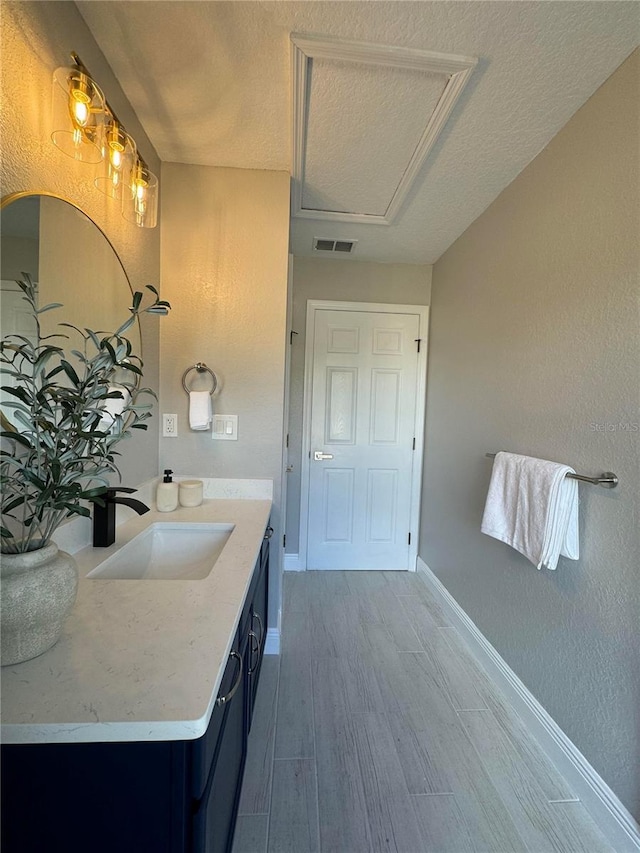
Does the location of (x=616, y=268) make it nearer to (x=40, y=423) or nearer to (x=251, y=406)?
(x=251, y=406)

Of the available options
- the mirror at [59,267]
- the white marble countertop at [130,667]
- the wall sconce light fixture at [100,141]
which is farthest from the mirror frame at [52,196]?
the white marble countertop at [130,667]

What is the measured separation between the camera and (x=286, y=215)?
1662mm

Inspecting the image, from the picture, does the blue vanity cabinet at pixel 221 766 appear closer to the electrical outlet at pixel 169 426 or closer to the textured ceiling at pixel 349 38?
the electrical outlet at pixel 169 426

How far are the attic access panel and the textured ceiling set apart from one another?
0.02m

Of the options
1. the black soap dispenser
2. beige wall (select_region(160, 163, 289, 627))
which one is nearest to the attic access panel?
beige wall (select_region(160, 163, 289, 627))

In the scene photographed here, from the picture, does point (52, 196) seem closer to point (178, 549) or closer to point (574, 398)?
point (178, 549)

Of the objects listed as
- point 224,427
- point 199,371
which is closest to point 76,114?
point 199,371

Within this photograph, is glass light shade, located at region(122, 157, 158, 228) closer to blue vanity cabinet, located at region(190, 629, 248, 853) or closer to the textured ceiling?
the textured ceiling

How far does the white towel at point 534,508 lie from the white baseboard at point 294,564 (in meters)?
1.57

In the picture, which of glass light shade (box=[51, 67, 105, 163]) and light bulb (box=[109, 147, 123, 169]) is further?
light bulb (box=[109, 147, 123, 169])

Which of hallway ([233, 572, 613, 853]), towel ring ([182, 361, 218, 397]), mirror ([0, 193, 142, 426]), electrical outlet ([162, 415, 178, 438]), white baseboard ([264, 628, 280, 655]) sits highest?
mirror ([0, 193, 142, 426])

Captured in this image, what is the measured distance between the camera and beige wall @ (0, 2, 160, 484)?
30.4 inches

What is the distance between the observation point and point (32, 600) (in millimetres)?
584

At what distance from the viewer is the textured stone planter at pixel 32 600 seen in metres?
0.57
